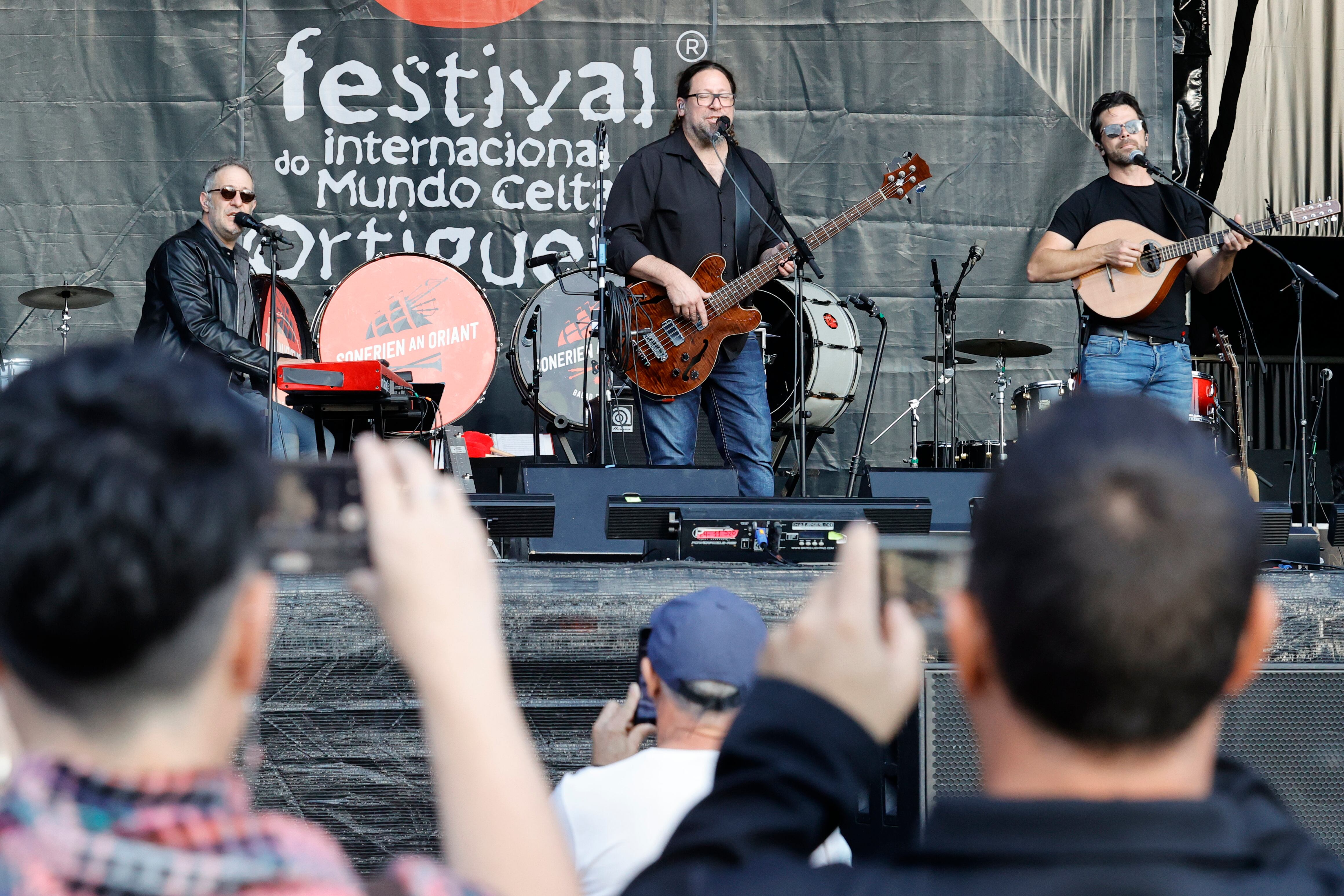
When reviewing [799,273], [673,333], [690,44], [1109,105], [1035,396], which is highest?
[690,44]

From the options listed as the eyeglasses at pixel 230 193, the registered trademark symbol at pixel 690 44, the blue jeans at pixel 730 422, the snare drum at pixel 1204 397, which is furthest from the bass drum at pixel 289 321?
the snare drum at pixel 1204 397

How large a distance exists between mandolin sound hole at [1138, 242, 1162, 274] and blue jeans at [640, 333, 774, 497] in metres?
1.49

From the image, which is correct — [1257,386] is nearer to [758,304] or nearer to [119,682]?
[758,304]

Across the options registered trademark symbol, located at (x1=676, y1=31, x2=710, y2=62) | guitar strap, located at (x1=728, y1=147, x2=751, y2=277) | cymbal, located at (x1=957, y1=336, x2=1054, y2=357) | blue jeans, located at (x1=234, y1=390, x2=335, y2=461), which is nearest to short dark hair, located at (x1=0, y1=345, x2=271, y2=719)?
blue jeans, located at (x1=234, y1=390, x2=335, y2=461)

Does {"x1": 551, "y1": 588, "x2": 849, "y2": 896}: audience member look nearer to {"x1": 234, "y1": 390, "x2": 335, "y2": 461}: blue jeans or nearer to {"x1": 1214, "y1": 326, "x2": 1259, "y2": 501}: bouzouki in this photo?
{"x1": 234, "y1": 390, "x2": 335, "y2": 461}: blue jeans

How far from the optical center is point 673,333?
5102 mm

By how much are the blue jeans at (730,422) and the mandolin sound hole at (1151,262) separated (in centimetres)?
149

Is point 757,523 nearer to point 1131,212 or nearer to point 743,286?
point 743,286

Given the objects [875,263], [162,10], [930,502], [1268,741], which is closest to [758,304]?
[875,263]

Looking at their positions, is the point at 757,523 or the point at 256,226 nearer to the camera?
the point at 757,523

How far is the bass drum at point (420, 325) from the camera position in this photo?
7.07 metres

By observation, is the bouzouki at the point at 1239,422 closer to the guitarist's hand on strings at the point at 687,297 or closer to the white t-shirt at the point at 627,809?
the guitarist's hand on strings at the point at 687,297

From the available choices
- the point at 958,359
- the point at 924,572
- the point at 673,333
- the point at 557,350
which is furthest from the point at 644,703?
the point at 958,359

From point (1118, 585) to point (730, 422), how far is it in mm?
4387
